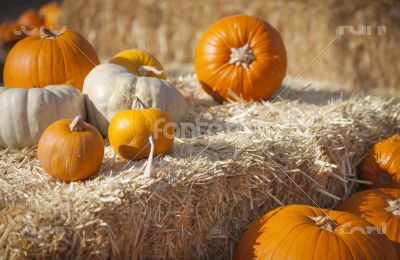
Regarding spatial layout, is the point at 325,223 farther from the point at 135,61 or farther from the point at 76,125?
the point at 135,61

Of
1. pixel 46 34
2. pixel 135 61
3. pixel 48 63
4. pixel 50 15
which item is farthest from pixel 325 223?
pixel 50 15

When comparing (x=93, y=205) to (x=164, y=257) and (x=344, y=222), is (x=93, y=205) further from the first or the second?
(x=344, y=222)

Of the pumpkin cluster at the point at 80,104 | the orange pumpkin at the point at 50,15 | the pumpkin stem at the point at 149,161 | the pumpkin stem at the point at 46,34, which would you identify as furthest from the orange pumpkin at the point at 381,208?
the orange pumpkin at the point at 50,15

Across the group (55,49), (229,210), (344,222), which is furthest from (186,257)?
(55,49)

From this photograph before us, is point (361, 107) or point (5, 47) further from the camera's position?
point (5, 47)

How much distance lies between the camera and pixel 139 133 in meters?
2.38

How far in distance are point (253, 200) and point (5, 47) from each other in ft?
11.6

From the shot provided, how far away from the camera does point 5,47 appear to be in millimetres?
4918

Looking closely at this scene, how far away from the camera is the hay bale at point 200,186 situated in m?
1.90

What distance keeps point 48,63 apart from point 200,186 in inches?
54.9

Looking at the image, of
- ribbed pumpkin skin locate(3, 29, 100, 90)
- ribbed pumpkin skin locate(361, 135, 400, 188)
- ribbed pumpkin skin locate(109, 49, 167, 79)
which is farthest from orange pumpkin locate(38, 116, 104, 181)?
ribbed pumpkin skin locate(361, 135, 400, 188)

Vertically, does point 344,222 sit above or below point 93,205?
below

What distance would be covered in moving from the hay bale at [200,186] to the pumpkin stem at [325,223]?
39 centimetres

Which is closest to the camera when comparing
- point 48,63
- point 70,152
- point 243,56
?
point 70,152
